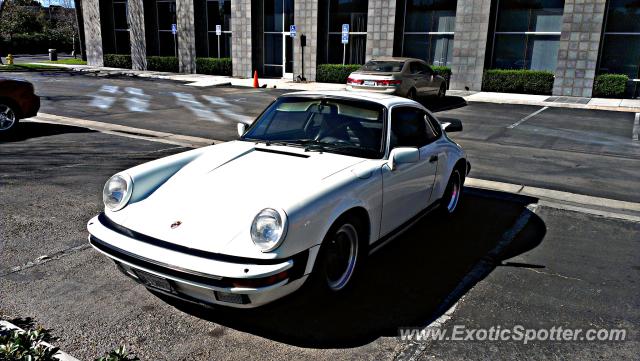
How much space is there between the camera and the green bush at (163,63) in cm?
3388

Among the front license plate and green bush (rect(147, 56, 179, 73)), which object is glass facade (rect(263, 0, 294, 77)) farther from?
the front license plate

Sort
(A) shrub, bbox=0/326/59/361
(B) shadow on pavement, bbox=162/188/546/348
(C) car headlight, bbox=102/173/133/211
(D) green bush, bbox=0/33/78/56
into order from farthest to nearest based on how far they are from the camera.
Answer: (D) green bush, bbox=0/33/78/56 < (C) car headlight, bbox=102/173/133/211 < (B) shadow on pavement, bbox=162/188/546/348 < (A) shrub, bbox=0/326/59/361

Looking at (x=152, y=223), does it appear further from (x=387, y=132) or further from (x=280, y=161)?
(x=387, y=132)

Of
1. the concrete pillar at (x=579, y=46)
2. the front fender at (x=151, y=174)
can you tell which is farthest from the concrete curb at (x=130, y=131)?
the concrete pillar at (x=579, y=46)

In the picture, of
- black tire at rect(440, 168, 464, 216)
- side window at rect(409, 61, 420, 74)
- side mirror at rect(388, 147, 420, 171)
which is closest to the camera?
side mirror at rect(388, 147, 420, 171)

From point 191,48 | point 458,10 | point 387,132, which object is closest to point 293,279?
point 387,132

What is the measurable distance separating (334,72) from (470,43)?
280 inches

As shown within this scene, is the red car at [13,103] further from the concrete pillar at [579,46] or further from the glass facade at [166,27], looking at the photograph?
the glass facade at [166,27]

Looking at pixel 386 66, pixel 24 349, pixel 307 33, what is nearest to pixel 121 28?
pixel 307 33

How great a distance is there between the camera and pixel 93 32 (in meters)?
37.9

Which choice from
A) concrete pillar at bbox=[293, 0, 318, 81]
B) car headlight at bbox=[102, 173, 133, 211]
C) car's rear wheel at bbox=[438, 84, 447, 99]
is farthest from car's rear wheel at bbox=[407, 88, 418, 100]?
car headlight at bbox=[102, 173, 133, 211]

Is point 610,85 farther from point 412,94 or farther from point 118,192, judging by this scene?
point 118,192

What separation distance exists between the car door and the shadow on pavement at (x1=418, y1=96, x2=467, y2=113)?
12747 mm

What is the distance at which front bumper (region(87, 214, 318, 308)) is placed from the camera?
3379mm
